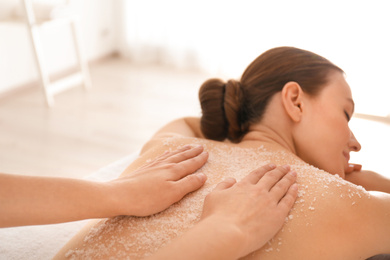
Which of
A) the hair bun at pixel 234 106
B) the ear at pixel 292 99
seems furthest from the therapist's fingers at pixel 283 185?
the hair bun at pixel 234 106

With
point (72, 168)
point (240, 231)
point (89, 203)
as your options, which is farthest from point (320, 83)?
point (72, 168)

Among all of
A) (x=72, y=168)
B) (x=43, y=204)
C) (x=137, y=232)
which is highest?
(x=43, y=204)

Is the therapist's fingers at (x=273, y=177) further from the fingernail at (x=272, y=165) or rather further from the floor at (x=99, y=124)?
the floor at (x=99, y=124)

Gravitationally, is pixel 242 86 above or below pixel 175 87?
above

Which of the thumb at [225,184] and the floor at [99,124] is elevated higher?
the thumb at [225,184]

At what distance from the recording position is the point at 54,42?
366 centimetres

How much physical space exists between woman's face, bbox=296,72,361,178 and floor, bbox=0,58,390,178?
125 centimetres

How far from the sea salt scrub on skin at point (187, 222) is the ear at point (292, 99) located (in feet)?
0.60

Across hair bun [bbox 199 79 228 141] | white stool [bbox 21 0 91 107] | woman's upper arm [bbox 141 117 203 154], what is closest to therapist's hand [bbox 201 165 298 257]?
hair bun [bbox 199 79 228 141]

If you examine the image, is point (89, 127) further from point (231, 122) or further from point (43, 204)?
point (43, 204)

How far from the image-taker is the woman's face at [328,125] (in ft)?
4.16

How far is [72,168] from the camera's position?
2.45 meters

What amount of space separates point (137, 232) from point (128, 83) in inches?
112

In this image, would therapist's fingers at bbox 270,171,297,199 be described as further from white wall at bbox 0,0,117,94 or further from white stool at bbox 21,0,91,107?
white wall at bbox 0,0,117,94
